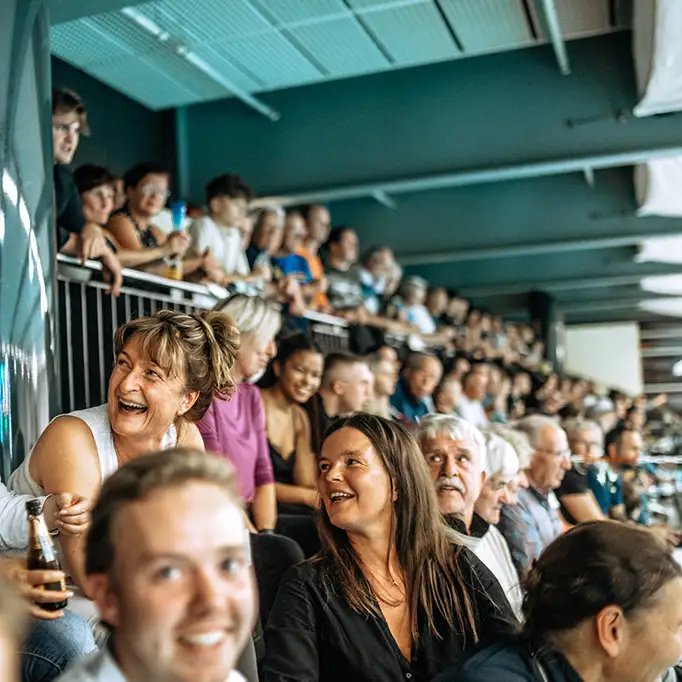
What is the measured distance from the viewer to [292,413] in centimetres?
420

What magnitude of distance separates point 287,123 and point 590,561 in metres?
6.19

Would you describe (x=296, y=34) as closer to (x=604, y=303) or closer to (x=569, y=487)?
(x=569, y=487)

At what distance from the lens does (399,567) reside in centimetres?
222

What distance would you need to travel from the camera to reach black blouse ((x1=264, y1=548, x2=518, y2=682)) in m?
2.03

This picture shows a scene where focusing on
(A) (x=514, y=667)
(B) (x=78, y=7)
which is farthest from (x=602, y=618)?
(B) (x=78, y=7)

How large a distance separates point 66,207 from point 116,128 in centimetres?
400

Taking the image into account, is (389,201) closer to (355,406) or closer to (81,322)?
(355,406)

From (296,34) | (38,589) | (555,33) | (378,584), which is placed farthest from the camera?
(555,33)

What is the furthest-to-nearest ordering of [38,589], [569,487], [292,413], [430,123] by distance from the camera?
[430,123]
[569,487]
[292,413]
[38,589]

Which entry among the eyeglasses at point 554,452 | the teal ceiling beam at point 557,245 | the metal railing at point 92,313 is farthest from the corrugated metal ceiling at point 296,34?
the teal ceiling beam at point 557,245

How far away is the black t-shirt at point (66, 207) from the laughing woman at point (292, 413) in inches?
41.3

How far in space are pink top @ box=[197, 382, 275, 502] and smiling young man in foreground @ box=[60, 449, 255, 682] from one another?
6.96 feet

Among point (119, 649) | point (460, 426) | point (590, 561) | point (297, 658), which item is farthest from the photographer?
point (460, 426)

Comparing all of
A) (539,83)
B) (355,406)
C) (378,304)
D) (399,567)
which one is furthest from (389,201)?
(399,567)
